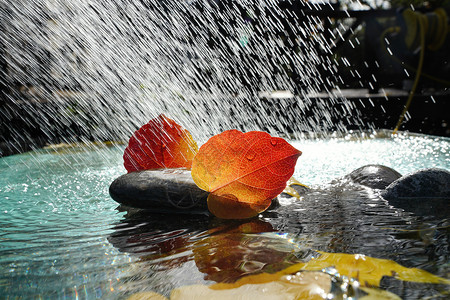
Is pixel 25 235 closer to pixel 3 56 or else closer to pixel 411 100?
pixel 3 56

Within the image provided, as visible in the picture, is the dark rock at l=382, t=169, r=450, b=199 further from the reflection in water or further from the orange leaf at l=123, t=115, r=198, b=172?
the orange leaf at l=123, t=115, r=198, b=172

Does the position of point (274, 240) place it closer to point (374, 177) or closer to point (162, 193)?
point (162, 193)

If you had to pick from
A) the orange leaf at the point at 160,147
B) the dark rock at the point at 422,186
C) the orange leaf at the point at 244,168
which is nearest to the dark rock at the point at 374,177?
the dark rock at the point at 422,186

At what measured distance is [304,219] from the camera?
5.11 ft

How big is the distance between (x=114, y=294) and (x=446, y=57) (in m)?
8.83

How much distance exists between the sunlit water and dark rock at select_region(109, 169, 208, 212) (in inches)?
2.4

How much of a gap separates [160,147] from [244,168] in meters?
0.63

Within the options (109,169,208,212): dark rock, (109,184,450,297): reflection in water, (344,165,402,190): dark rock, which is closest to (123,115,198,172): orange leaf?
(109,169,208,212): dark rock

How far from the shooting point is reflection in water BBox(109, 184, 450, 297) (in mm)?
1059

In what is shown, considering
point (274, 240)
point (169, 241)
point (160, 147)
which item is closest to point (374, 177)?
point (274, 240)

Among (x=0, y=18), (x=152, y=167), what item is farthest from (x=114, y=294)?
(x=0, y=18)

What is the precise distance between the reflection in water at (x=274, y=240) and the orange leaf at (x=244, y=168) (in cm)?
10

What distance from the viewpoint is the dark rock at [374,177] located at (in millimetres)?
2116

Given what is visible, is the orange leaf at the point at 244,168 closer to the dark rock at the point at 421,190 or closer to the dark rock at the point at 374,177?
the dark rock at the point at 421,190
